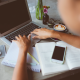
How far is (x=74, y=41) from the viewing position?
0.78 m

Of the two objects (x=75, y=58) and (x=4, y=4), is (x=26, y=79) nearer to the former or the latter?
(x=75, y=58)

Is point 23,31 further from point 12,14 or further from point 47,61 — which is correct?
point 47,61

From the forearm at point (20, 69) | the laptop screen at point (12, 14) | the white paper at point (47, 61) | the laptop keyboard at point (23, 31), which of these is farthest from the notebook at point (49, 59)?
the laptop screen at point (12, 14)

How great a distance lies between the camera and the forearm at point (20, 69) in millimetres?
563

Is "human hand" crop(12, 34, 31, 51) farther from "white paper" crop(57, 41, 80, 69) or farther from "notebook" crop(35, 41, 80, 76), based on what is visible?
"white paper" crop(57, 41, 80, 69)

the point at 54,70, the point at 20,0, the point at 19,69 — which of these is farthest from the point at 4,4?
the point at 54,70

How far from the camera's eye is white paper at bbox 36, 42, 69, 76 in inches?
23.4

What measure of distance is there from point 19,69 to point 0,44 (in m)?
0.35

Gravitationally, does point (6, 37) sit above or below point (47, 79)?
above

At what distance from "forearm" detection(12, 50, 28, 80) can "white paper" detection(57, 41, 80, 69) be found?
0.29 meters

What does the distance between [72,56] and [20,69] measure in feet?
1.18

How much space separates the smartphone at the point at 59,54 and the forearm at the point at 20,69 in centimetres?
19

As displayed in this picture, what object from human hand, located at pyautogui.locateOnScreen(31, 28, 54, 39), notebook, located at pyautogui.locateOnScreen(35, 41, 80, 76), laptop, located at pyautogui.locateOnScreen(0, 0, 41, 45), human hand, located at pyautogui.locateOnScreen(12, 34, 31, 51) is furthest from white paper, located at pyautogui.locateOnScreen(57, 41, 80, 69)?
laptop, located at pyautogui.locateOnScreen(0, 0, 41, 45)

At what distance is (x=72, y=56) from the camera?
676 mm
